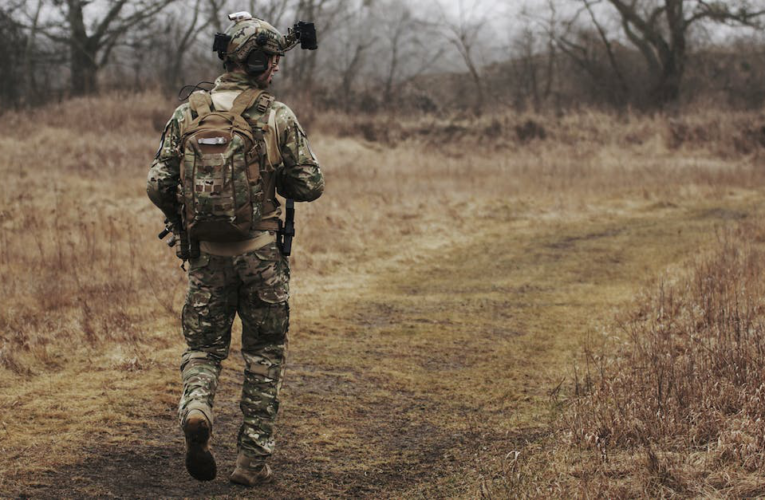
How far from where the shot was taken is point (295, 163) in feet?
12.0

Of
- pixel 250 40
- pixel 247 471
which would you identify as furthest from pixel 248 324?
pixel 250 40

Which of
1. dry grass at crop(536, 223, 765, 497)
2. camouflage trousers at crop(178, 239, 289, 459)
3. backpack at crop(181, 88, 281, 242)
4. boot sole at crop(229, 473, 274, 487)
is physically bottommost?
boot sole at crop(229, 473, 274, 487)

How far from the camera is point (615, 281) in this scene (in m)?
8.84

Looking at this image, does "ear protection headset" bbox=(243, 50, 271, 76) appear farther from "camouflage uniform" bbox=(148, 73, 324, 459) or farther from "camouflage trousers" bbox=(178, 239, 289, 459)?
"camouflage trousers" bbox=(178, 239, 289, 459)

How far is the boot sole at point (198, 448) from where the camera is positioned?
3154 millimetres

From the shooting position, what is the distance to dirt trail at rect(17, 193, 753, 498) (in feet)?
12.3

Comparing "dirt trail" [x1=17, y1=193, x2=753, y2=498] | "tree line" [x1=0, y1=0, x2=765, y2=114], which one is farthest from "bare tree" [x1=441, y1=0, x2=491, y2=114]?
"dirt trail" [x1=17, y1=193, x2=753, y2=498]

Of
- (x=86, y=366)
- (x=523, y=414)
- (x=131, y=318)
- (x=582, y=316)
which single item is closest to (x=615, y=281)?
(x=582, y=316)

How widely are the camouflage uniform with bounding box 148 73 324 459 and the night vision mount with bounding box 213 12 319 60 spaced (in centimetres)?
15

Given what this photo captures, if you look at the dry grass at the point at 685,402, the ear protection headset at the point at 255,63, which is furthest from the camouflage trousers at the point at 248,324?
the dry grass at the point at 685,402

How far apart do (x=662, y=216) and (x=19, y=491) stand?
12654mm

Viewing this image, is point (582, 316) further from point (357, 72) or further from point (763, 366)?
point (357, 72)

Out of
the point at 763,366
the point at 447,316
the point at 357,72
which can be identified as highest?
the point at 357,72

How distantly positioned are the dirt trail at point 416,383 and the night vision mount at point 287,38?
80.8 inches
